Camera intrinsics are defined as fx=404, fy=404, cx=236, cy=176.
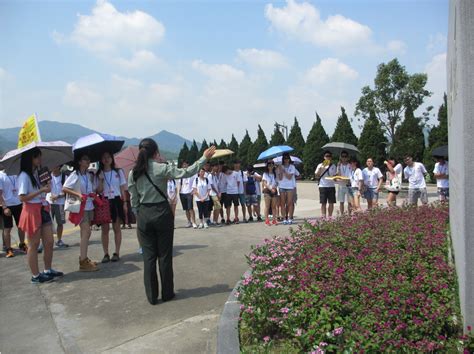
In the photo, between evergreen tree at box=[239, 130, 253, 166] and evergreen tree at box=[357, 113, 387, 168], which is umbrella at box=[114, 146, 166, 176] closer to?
evergreen tree at box=[357, 113, 387, 168]

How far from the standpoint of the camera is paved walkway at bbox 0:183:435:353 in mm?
3906

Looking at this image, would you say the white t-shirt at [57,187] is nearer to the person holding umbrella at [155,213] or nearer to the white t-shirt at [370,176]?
the person holding umbrella at [155,213]

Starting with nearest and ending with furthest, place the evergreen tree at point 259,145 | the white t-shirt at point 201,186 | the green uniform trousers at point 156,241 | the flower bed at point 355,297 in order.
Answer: the flower bed at point 355,297 → the green uniform trousers at point 156,241 → the white t-shirt at point 201,186 → the evergreen tree at point 259,145

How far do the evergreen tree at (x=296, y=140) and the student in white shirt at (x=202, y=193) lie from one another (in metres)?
28.2

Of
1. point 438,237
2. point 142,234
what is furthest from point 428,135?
point 142,234

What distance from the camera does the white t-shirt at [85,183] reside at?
637cm

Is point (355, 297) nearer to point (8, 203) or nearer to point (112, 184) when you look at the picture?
point (112, 184)

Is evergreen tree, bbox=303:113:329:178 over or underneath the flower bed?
over

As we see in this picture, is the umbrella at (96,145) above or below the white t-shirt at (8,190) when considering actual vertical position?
above

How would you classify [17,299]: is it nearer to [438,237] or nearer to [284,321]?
[284,321]

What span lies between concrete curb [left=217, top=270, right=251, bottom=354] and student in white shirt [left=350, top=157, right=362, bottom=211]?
698 cm

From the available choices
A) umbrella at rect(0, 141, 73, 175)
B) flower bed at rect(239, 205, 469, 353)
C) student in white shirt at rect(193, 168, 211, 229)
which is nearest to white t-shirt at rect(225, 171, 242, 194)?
student in white shirt at rect(193, 168, 211, 229)

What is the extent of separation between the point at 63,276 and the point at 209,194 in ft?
16.7

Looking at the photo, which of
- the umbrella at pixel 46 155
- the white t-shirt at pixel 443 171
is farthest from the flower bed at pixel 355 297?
the white t-shirt at pixel 443 171
